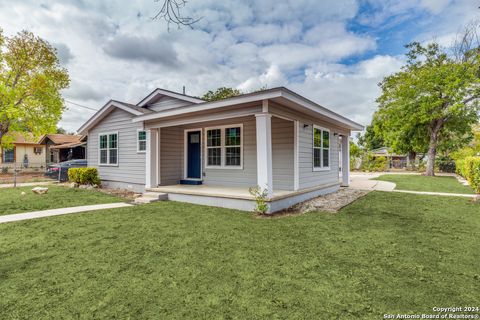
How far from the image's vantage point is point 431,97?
1705 centimetres

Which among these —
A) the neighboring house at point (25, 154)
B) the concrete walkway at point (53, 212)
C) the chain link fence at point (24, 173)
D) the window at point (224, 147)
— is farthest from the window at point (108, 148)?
the neighboring house at point (25, 154)

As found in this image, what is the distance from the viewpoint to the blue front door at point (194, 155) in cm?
945

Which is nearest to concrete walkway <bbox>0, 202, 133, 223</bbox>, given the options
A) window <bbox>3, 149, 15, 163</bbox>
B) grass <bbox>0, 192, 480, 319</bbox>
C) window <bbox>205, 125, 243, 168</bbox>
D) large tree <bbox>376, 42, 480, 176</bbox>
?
grass <bbox>0, 192, 480, 319</bbox>

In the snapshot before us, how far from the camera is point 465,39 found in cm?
1741

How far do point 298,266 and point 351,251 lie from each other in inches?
41.2

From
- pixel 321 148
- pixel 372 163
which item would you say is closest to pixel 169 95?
pixel 321 148

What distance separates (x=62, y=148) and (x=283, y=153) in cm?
2168

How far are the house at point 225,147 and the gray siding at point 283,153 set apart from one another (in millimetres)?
31

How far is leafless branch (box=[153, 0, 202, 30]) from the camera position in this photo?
3.19 meters

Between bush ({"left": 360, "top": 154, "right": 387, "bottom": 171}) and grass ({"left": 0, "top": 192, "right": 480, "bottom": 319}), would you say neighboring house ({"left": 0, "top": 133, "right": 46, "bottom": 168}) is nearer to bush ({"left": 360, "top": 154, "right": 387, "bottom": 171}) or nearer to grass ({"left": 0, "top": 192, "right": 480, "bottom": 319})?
grass ({"left": 0, "top": 192, "right": 480, "bottom": 319})

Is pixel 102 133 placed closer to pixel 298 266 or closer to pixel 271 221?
pixel 271 221

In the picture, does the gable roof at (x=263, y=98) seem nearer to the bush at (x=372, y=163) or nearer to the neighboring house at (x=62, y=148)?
the neighboring house at (x=62, y=148)

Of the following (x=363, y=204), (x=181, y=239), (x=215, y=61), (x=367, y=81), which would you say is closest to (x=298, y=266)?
(x=181, y=239)

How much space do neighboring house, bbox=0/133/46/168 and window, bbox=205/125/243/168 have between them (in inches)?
970
